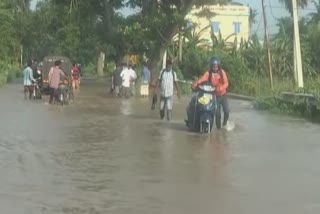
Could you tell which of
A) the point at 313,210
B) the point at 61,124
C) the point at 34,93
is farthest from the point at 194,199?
the point at 34,93

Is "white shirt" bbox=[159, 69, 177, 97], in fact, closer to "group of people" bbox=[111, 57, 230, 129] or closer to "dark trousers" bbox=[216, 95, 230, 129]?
"group of people" bbox=[111, 57, 230, 129]

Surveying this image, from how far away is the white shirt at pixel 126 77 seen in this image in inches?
1280

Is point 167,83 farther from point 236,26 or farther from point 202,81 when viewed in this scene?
point 236,26

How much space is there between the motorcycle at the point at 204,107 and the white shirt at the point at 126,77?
A: 1588 centimetres

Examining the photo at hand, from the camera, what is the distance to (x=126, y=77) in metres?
32.6

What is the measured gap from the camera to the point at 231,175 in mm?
10625

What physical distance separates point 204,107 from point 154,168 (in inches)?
212

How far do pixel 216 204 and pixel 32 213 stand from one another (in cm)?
214

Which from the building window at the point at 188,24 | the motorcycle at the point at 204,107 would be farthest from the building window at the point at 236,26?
the motorcycle at the point at 204,107

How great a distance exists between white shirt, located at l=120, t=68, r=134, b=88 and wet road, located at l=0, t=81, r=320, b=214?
12.9 m

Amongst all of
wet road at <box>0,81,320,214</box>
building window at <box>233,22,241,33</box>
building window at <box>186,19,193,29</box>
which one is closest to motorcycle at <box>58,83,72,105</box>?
wet road at <box>0,81,320,214</box>

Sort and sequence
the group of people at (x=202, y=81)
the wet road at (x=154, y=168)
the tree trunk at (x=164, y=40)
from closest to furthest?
the wet road at (x=154, y=168) → the group of people at (x=202, y=81) → the tree trunk at (x=164, y=40)

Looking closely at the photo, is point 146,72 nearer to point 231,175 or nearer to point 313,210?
point 231,175

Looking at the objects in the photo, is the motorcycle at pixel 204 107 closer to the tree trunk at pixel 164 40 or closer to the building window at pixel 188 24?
the tree trunk at pixel 164 40
